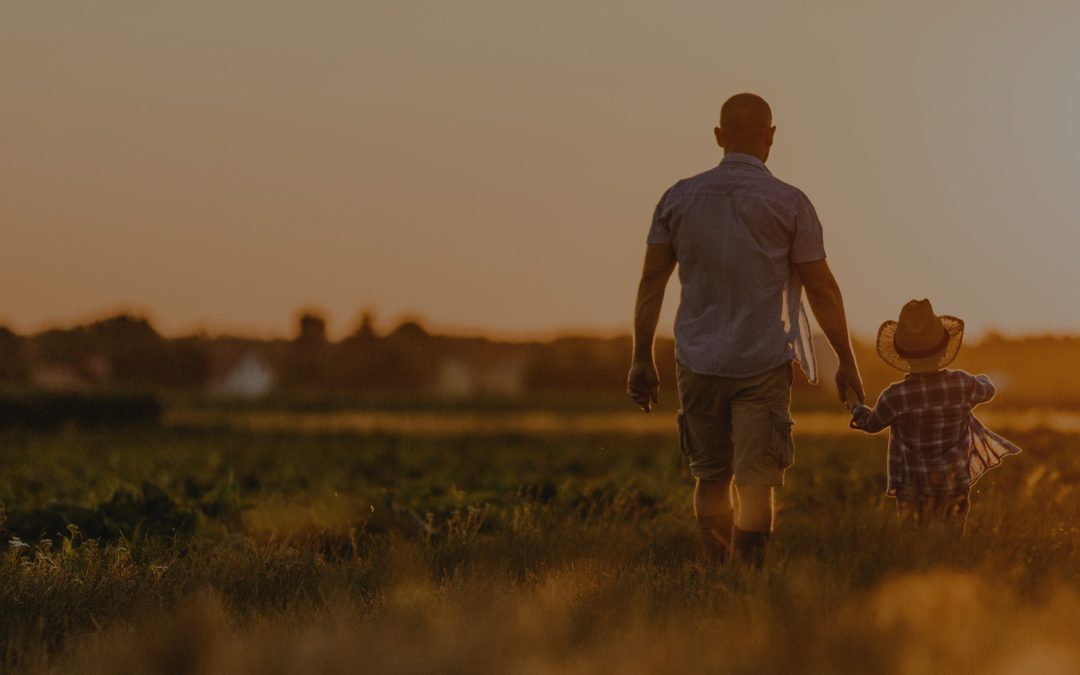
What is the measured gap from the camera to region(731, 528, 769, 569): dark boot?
→ 7453 millimetres

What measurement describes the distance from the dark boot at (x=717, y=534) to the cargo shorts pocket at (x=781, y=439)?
1.58 ft

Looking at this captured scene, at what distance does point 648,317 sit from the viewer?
309 inches

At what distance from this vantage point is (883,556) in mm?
6656

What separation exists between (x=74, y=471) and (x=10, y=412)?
764 inches

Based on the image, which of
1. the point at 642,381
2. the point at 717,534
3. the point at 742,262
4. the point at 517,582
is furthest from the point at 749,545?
the point at 742,262

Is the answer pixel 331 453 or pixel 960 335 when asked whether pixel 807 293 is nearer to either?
pixel 960 335

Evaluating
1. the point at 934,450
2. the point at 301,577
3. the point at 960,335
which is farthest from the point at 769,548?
the point at 301,577

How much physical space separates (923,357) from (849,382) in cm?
68

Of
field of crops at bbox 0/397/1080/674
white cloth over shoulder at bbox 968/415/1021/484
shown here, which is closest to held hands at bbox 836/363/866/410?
field of crops at bbox 0/397/1080/674

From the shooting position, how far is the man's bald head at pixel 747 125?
7.70m

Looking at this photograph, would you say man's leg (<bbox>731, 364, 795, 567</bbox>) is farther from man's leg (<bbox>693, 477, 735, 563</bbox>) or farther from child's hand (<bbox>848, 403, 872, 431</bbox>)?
child's hand (<bbox>848, 403, 872, 431</bbox>)

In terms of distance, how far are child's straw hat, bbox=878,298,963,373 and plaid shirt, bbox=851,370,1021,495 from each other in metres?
0.08

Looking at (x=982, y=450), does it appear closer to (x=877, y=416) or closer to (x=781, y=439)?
(x=877, y=416)

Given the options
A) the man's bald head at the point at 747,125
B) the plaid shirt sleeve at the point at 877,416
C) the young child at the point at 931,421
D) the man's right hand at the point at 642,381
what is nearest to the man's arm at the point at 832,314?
the plaid shirt sleeve at the point at 877,416
